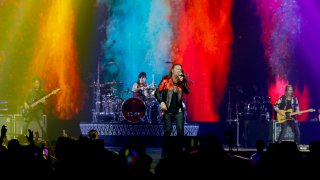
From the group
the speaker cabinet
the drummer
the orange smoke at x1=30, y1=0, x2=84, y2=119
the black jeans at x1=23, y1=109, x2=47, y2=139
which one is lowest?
the speaker cabinet

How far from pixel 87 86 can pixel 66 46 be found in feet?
6.70

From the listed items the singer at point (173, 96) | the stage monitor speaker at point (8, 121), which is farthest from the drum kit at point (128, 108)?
the singer at point (173, 96)

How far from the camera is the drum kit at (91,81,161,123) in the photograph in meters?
17.6

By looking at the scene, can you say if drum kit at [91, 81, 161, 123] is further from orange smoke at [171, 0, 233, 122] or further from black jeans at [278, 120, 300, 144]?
orange smoke at [171, 0, 233, 122]

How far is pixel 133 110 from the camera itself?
58.0 ft

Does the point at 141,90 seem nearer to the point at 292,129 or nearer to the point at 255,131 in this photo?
the point at 255,131

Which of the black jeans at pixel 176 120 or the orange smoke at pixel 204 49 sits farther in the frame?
the orange smoke at pixel 204 49

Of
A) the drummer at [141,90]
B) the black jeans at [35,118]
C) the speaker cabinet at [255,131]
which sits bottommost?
the speaker cabinet at [255,131]

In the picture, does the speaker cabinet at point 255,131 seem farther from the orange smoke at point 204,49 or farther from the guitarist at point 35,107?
the orange smoke at point 204,49

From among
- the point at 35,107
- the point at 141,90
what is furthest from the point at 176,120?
the point at 35,107

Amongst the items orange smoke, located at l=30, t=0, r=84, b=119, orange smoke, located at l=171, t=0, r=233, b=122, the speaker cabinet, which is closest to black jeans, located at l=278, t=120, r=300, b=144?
the speaker cabinet

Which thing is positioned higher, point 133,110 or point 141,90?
point 141,90

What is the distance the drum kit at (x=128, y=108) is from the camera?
1759 cm

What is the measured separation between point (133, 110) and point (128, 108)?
0.15m
